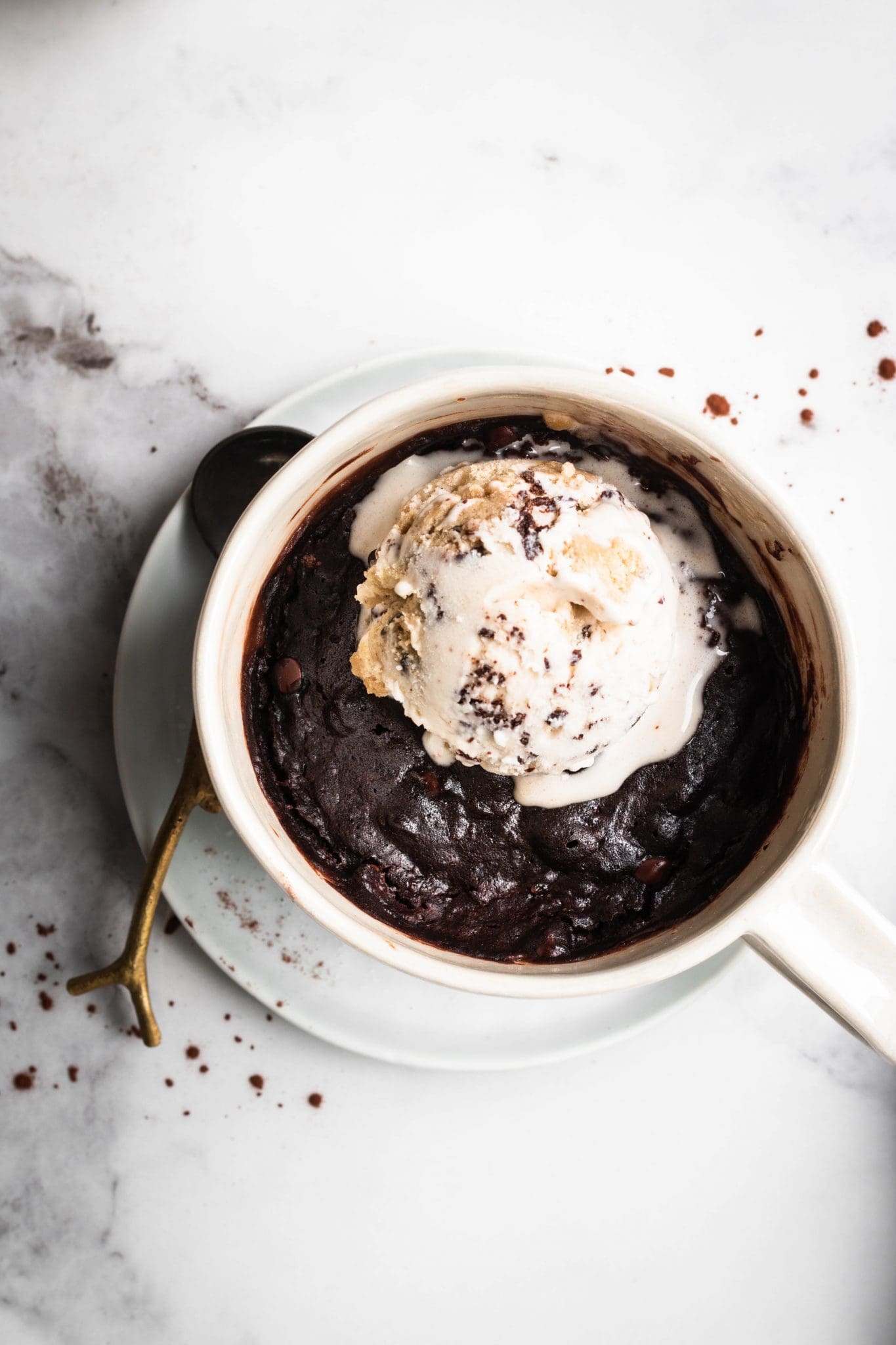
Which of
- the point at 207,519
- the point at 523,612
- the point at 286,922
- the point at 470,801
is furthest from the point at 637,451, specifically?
the point at 286,922

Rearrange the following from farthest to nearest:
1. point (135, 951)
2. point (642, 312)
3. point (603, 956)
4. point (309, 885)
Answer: point (642, 312) < point (135, 951) < point (603, 956) < point (309, 885)

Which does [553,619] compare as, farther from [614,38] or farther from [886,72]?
[886,72]

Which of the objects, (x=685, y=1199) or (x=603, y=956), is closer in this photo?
(x=603, y=956)

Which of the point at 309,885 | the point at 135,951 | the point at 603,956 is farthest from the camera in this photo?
the point at 135,951

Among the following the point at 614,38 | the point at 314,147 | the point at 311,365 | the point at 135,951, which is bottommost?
the point at 135,951

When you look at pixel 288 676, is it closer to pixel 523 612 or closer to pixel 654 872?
pixel 523 612

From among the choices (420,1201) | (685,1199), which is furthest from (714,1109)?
(420,1201)
